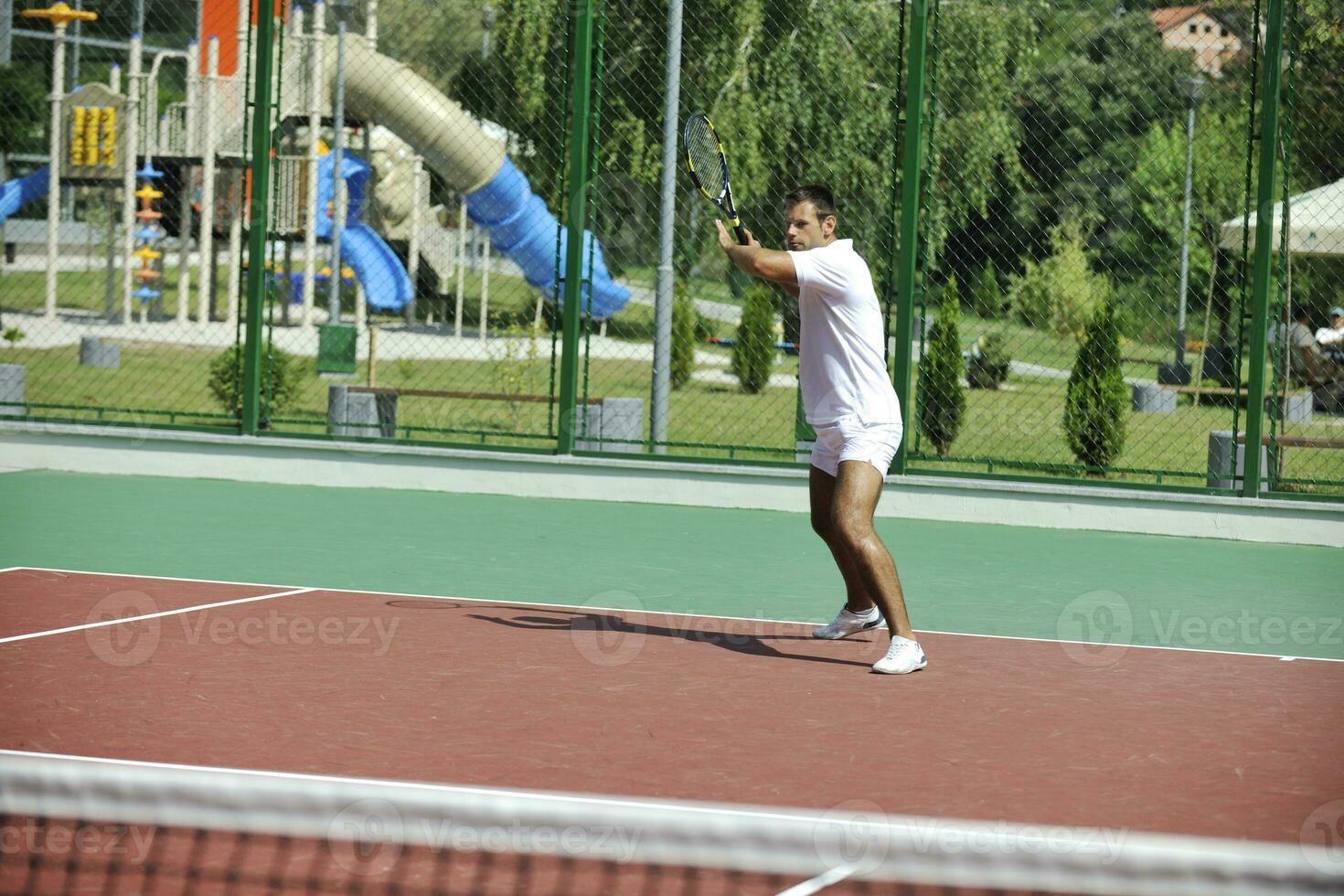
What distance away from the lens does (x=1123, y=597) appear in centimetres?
858

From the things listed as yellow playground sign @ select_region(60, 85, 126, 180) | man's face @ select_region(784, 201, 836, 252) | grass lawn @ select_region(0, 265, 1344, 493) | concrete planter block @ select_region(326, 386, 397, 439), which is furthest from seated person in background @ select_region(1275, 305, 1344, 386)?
yellow playground sign @ select_region(60, 85, 126, 180)

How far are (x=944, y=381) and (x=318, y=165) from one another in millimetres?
11072

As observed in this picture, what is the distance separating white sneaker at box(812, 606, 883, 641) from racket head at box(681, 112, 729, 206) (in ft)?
6.42

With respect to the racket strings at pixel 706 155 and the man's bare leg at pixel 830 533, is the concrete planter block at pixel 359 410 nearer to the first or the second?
the racket strings at pixel 706 155

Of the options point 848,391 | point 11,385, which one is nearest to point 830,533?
point 848,391

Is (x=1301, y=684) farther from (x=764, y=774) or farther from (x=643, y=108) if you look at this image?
(x=643, y=108)

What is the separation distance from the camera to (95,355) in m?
20.5

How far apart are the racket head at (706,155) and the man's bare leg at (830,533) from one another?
1.51m

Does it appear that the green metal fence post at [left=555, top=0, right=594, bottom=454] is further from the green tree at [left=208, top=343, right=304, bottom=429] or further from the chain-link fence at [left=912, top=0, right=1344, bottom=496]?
the chain-link fence at [left=912, top=0, right=1344, bottom=496]

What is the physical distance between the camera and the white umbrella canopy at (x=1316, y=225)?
14344mm

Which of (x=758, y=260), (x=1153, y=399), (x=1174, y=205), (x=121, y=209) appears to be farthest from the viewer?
(x=121, y=209)

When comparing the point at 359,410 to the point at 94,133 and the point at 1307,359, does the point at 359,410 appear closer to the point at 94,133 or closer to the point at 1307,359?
the point at 1307,359

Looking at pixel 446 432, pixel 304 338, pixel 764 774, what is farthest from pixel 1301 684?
pixel 304 338

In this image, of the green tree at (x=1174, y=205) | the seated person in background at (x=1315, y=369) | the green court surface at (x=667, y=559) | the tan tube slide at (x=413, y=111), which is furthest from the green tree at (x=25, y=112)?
the seated person in background at (x=1315, y=369)
